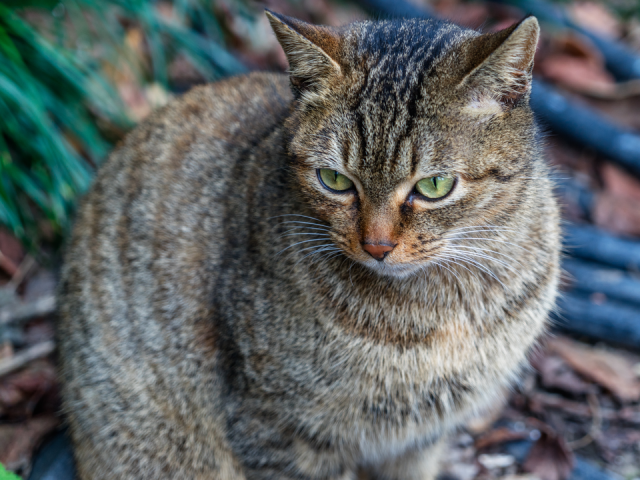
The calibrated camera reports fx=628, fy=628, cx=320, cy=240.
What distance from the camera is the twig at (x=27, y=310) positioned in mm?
3396

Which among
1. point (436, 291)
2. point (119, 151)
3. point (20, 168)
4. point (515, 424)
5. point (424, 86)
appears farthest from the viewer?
point (20, 168)

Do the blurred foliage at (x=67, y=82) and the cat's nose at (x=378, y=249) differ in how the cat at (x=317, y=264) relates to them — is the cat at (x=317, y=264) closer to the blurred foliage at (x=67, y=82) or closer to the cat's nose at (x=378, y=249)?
the cat's nose at (x=378, y=249)

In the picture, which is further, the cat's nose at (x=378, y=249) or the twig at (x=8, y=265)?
the twig at (x=8, y=265)

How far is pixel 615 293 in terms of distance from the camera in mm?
3580

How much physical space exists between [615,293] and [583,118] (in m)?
1.30

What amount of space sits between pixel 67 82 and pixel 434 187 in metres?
2.58

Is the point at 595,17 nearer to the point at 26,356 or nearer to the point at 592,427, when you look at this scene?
the point at 592,427

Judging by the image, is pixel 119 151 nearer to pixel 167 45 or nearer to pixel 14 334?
pixel 14 334

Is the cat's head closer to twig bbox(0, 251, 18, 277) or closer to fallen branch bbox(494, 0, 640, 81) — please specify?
twig bbox(0, 251, 18, 277)

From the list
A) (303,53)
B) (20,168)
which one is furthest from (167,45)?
(303,53)

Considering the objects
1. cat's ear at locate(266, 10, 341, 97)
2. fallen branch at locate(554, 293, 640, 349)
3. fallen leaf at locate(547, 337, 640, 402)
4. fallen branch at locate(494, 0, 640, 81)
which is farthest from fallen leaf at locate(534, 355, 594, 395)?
fallen branch at locate(494, 0, 640, 81)

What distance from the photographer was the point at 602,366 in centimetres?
337

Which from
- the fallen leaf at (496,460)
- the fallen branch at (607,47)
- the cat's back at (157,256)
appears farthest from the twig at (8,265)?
the fallen branch at (607,47)

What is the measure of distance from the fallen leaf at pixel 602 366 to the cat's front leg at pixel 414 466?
3.24 ft
